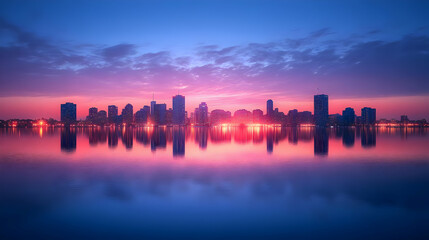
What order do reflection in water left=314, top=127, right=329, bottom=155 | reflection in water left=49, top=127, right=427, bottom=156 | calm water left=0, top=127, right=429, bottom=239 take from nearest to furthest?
calm water left=0, top=127, right=429, bottom=239
reflection in water left=314, top=127, right=329, bottom=155
reflection in water left=49, top=127, right=427, bottom=156

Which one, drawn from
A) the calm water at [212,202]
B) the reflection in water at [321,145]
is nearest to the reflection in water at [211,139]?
the reflection in water at [321,145]

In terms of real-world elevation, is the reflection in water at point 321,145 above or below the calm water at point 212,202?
below

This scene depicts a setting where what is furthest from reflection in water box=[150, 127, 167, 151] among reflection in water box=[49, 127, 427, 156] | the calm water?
the calm water

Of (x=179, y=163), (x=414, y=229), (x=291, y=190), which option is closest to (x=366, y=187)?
(x=291, y=190)

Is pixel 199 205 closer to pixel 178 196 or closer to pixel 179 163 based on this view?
pixel 178 196

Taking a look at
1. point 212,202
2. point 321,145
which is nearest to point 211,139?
point 321,145

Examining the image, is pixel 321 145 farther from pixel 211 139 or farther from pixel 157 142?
pixel 157 142

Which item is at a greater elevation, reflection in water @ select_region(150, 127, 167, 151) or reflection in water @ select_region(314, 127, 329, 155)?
reflection in water @ select_region(150, 127, 167, 151)

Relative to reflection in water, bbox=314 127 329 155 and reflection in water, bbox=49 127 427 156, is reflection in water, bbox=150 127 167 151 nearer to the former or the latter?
reflection in water, bbox=49 127 427 156

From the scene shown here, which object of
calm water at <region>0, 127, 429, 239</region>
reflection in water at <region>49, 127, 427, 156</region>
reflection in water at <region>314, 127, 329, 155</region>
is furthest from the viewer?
reflection in water at <region>49, 127, 427, 156</region>

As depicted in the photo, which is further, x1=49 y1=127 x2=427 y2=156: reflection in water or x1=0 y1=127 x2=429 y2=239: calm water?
x1=49 y1=127 x2=427 y2=156: reflection in water

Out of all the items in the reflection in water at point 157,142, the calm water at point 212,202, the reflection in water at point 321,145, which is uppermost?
the reflection in water at point 157,142

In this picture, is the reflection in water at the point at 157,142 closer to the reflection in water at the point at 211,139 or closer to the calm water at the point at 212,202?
the reflection in water at the point at 211,139

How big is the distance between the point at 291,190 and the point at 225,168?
31.6 ft
